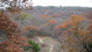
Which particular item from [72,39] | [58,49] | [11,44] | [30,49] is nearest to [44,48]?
[58,49]

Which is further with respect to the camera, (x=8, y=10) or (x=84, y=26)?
(x=84, y=26)

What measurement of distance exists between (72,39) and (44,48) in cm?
979

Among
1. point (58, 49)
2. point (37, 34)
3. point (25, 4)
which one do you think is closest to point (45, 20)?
point (37, 34)

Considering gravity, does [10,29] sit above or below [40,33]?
above

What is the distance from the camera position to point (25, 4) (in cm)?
732

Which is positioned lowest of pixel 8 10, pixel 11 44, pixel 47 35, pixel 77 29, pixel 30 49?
pixel 47 35

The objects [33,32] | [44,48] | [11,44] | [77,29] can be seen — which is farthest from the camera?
[33,32]

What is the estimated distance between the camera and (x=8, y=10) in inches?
288

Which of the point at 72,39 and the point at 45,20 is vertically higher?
the point at 72,39

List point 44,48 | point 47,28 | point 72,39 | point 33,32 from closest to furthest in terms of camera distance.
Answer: point 72,39, point 44,48, point 33,32, point 47,28

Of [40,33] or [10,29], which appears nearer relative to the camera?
[10,29]

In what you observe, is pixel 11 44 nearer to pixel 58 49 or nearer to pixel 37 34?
pixel 58 49

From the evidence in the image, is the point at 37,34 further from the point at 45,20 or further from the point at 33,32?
the point at 45,20

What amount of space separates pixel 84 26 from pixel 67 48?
5401 mm
